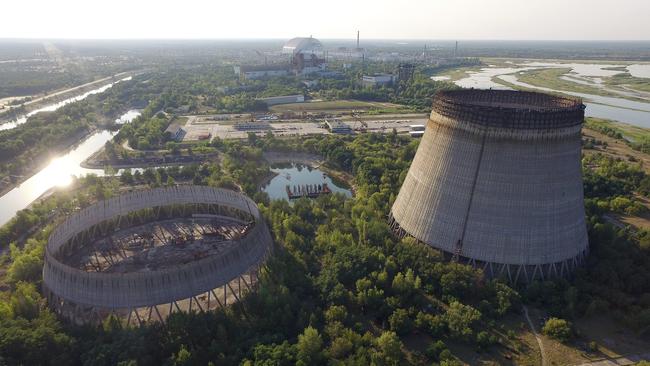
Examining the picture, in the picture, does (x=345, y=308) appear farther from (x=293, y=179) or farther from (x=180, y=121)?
(x=180, y=121)

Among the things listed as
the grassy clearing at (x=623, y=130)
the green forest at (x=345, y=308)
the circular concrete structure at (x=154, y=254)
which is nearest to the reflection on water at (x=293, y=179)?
the circular concrete structure at (x=154, y=254)

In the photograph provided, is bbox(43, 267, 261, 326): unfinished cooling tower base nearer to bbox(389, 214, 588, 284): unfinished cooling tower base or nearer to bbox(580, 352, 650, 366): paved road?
bbox(389, 214, 588, 284): unfinished cooling tower base

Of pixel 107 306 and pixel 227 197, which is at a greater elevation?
pixel 227 197

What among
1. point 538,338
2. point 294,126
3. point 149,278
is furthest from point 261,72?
point 538,338

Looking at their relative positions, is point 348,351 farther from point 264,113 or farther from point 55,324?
point 264,113

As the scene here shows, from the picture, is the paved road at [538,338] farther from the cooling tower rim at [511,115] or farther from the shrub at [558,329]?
the cooling tower rim at [511,115]

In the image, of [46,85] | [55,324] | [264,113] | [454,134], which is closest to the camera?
[55,324]

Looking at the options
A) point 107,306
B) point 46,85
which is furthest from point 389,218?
point 46,85

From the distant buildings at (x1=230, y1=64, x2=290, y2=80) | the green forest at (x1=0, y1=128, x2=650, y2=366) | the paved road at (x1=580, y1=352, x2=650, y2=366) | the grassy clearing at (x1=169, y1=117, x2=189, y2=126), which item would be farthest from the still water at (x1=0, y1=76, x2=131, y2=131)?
the paved road at (x1=580, y1=352, x2=650, y2=366)
